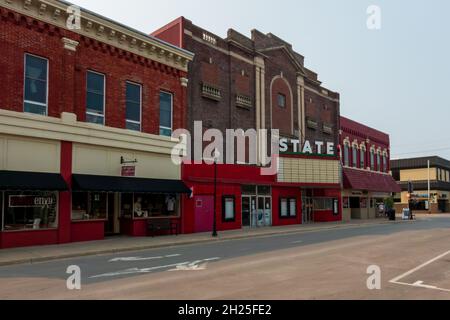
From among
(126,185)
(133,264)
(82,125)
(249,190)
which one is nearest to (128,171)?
(126,185)

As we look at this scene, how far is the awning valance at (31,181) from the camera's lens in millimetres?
15555

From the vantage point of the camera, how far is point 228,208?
2691cm

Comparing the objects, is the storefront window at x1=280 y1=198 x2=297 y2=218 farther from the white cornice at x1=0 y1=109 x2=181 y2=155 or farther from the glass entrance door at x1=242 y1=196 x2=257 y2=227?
the white cornice at x1=0 y1=109 x2=181 y2=155

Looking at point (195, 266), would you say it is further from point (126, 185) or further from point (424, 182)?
point (424, 182)

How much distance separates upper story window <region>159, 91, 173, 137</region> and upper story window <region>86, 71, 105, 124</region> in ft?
12.7

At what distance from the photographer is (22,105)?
55.7 feet

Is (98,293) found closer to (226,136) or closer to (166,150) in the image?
(166,150)

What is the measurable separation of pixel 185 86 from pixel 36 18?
30.2 feet

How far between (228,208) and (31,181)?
13470 mm

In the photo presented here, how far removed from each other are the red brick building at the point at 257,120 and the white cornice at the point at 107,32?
1843 mm

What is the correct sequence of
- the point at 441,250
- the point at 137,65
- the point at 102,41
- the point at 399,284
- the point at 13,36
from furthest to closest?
the point at 137,65, the point at 102,41, the point at 13,36, the point at 441,250, the point at 399,284

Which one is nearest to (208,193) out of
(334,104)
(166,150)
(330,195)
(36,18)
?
(166,150)

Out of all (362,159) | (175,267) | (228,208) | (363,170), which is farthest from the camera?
(362,159)

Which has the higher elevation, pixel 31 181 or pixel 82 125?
pixel 82 125
